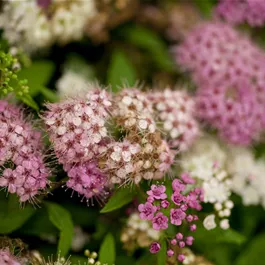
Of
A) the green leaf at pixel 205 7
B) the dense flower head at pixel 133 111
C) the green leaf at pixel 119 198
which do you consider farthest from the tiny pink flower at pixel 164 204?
the green leaf at pixel 205 7

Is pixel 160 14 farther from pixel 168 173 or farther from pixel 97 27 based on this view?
pixel 168 173

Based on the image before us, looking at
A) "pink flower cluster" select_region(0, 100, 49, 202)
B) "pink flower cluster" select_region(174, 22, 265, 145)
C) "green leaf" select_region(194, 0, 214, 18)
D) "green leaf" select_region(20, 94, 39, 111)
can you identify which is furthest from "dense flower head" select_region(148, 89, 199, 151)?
"green leaf" select_region(194, 0, 214, 18)

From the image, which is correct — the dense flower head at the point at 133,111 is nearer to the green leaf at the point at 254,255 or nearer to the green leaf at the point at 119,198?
the green leaf at the point at 119,198

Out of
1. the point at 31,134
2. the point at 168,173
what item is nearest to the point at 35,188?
the point at 31,134

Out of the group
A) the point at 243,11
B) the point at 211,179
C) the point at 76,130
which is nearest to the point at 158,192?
the point at 76,130

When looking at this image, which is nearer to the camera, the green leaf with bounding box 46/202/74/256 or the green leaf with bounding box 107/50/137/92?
the green leaf with bounding box 46/202/74/256

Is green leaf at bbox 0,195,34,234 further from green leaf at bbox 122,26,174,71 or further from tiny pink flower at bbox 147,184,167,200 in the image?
green leaf at bbox 122,26,174,71
